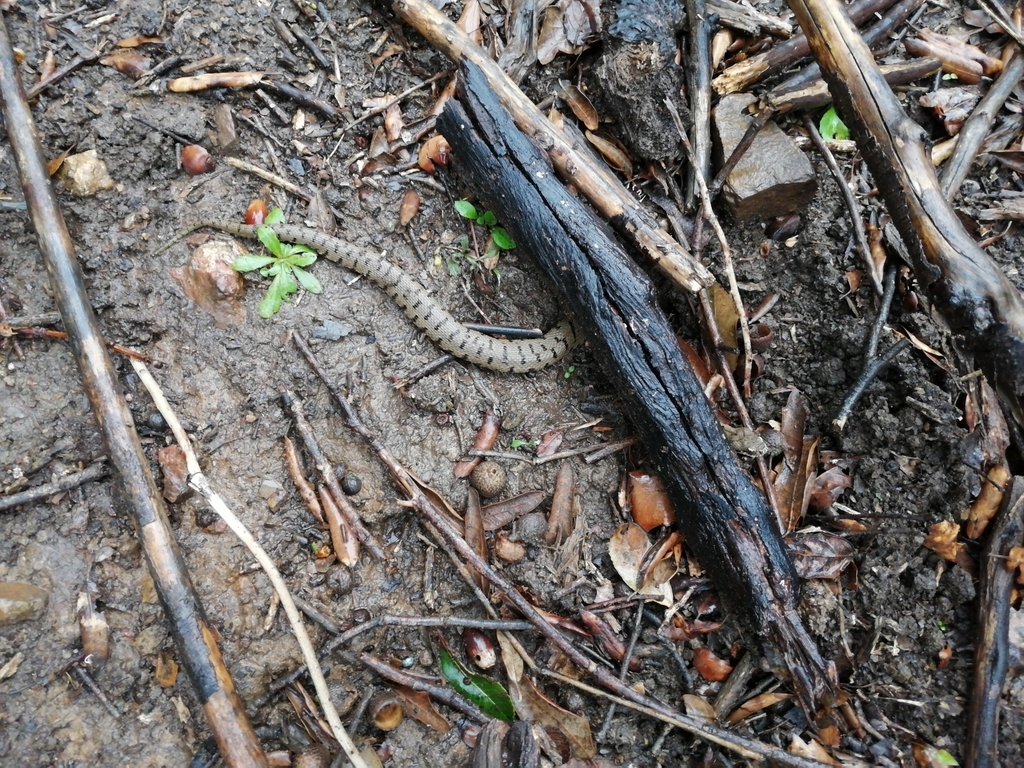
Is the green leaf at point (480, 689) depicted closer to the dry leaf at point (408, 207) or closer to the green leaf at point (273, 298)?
the green leaf at point (273, 298)

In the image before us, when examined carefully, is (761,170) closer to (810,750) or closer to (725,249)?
(725,249)

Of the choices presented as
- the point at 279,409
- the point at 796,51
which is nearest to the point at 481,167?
the point at 279,409

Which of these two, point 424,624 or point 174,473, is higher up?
point 174,473

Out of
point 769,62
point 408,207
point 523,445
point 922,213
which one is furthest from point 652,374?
point 769,62

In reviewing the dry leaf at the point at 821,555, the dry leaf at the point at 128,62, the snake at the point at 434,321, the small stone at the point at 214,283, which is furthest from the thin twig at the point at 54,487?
the dry leaf at the point at 821,555

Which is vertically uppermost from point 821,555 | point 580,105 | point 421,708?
point 580,105

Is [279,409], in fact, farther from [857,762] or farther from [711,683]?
[857,762]
